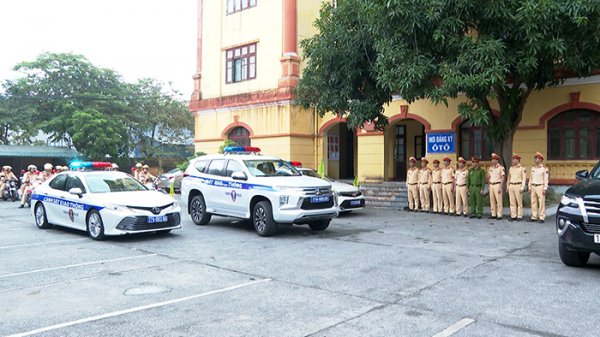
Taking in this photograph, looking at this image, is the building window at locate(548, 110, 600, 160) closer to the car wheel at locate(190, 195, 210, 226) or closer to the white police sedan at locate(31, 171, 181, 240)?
the car wheel at locate(190, 195, 210, 226)

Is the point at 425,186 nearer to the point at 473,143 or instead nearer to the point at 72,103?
the point at 473,143

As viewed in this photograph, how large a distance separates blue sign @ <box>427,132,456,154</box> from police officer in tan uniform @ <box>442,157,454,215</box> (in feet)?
13.2

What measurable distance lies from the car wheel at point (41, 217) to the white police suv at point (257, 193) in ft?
10.8

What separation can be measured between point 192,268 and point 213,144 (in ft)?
62.7

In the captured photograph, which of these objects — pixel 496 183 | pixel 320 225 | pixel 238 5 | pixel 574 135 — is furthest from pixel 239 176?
pixel 238 5

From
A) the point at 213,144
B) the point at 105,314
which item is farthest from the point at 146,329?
the point at 213,144

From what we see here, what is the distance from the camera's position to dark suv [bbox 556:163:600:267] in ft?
20.9

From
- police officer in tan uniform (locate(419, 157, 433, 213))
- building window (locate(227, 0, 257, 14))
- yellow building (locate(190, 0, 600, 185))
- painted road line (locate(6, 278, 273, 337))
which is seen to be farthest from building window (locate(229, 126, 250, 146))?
painted road line (locate(6, 278, 273, 337))

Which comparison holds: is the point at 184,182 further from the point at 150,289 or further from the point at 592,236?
the point at 592,236

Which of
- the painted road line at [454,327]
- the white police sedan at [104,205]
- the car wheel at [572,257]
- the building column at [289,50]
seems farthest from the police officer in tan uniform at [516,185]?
the building column at [289,50]

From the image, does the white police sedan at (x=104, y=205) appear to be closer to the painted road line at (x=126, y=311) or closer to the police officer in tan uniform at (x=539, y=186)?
the painted road line at (x=126, y=311)

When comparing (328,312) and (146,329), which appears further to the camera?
(328,312)

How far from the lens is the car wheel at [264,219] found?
33.2ft

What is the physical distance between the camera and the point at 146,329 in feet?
14.9
